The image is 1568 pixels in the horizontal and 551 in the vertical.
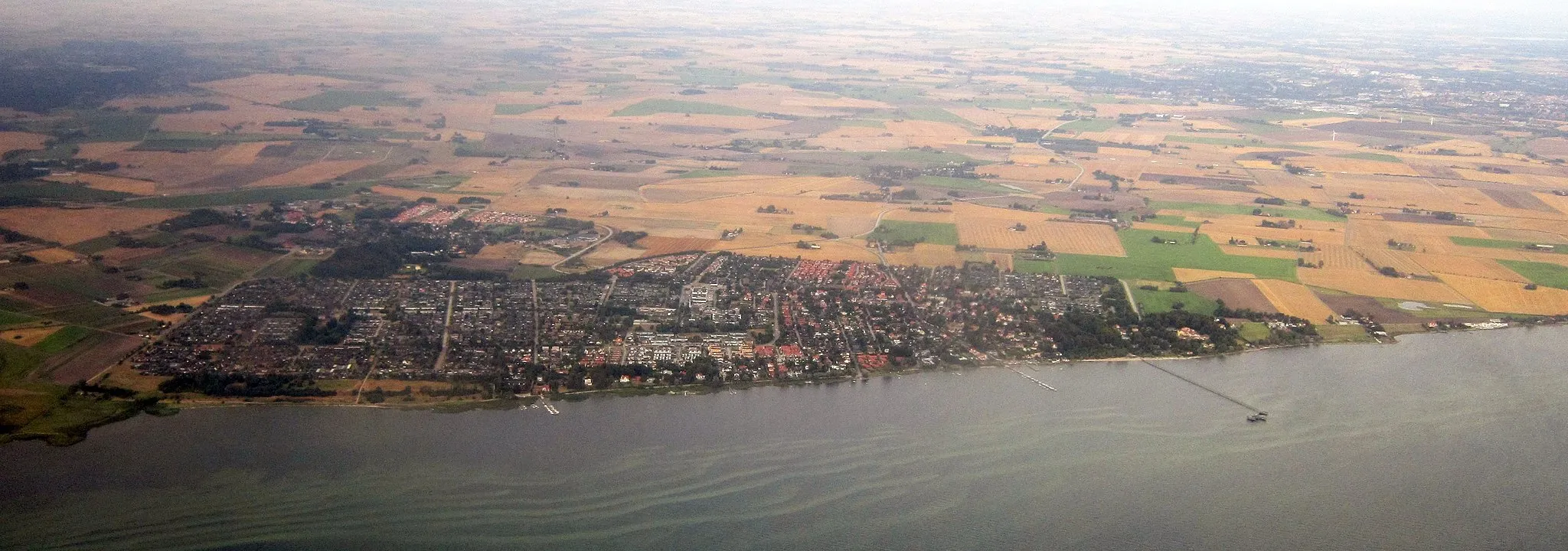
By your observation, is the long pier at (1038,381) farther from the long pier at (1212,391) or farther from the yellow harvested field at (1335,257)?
the yellow harvested field at (1335,257)

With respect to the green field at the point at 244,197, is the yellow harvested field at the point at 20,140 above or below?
above

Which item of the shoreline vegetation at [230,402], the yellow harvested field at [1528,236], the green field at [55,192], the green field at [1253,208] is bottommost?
the shoreline vegetation at [230,402]

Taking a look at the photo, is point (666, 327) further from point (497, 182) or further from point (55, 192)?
point (55, 192)

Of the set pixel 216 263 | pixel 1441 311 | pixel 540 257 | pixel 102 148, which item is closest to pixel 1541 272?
pixel 1441 311

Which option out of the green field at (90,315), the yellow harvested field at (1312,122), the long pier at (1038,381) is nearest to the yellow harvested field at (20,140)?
the green field at (90,315)

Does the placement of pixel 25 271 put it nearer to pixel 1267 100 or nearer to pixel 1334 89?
pixel 1267 100

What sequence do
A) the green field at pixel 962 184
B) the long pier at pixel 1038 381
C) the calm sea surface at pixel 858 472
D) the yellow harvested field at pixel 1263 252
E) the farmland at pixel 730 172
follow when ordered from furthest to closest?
the green field at pixel 962 184, the yellow harvested field at pixel 1263 252, the farmland at pixel 730 172, the long pier at pixel 1038 381, the calm sea surface at pixel 858 472
